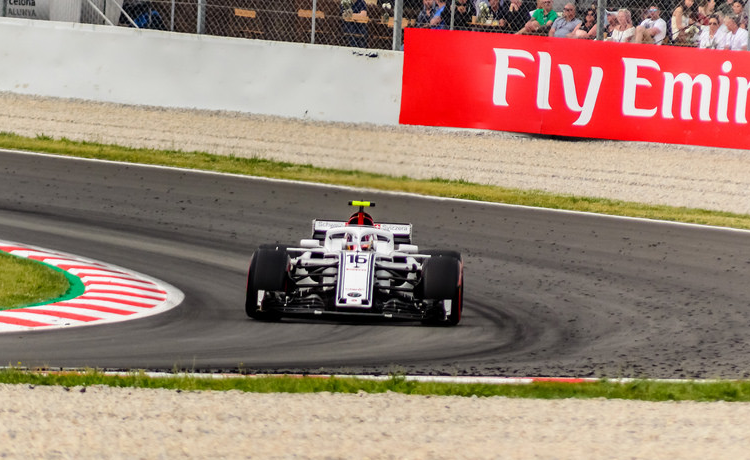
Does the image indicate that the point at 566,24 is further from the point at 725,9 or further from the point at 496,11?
the point at 725,9

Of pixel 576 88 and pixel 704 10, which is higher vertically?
pixel 704 10

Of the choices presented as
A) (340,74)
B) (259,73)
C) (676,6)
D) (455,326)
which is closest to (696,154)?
(676,6)

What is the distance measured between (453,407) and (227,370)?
6.08ft

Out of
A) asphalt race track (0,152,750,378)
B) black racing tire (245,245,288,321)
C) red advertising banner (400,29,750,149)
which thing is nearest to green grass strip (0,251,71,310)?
asphalt race track (0,152,750,378)

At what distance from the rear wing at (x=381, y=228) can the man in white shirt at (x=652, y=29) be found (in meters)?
7.58

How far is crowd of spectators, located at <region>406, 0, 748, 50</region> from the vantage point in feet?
55.4

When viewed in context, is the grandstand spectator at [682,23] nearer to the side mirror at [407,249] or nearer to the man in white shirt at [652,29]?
the man in white shirt at [652,29]

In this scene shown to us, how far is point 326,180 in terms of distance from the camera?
53.8 feet

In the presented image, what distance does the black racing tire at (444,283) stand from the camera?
959 centimetres

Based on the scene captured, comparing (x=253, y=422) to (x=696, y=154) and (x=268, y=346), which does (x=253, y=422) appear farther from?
(x=696, y=154)

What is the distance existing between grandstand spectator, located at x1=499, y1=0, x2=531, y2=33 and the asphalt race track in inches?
127

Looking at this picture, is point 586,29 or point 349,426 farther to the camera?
point 586,29

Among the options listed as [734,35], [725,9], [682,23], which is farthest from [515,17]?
[734,35]

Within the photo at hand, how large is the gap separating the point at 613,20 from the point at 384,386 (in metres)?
11.0
